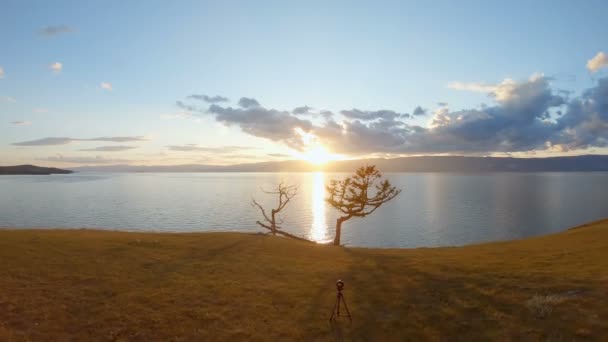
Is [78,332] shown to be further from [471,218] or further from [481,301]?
[471,218]

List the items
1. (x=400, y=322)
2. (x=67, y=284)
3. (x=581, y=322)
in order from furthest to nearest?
1. (x=67, y=284)
2. (x=400, y=322)
3. (x=581, y=322)

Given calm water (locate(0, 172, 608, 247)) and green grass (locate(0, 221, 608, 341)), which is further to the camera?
calm water (locate(0, 172, 608, 247))

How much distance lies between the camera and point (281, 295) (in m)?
22.3

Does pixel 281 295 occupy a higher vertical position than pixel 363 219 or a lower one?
higher

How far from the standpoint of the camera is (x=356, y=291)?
23438mm

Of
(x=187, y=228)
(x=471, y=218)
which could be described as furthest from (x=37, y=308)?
(x=471, y=218)

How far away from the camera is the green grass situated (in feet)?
56.5

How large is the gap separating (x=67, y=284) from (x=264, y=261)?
15.0 metres

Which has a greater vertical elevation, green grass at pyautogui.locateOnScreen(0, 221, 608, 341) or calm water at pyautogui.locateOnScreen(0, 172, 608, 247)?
green grass at pyautogui.locateOnScreen(0, 221, 608, 341)

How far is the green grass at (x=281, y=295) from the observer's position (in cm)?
1723

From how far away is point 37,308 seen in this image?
1889 cm

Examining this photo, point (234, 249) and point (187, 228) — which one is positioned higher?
point (234, 249)

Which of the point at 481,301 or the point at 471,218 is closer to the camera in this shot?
the point at 481,301

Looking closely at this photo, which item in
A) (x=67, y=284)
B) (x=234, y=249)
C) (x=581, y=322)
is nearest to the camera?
(x=581, y=322)
